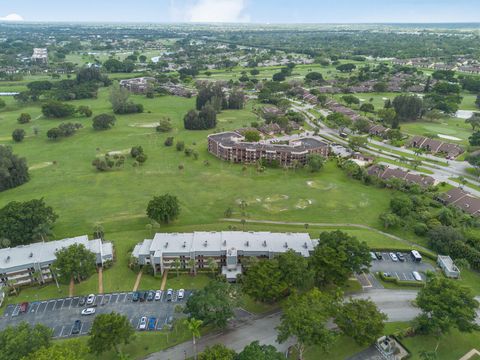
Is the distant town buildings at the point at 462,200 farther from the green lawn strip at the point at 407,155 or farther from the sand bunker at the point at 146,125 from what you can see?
the sand bunker at the point at 146,125

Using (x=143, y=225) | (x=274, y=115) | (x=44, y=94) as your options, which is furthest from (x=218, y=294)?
(x=44, y=94)

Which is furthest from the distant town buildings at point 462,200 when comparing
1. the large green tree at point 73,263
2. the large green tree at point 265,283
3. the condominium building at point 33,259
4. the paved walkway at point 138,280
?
the large green tree at point 73,263

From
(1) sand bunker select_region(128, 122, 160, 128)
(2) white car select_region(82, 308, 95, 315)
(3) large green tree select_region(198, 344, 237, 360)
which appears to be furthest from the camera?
(1) sand bunker select_region(128, 122, 160, 128)

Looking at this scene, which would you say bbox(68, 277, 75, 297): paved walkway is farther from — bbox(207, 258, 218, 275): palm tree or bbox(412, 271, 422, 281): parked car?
bbox(412, 271, 422, 281): parked car

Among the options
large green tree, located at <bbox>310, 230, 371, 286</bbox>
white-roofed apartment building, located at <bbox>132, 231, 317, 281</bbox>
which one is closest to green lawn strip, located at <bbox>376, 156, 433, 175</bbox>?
white-roofed apartment building, located at <bbox>132, 231, 317, 281</bbox>

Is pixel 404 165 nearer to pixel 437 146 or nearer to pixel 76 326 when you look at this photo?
pixel 437 146

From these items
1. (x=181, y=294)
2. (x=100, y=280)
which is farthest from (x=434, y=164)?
(x=100, y=280)

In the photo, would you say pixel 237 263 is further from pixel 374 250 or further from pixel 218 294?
pixel 374 250
